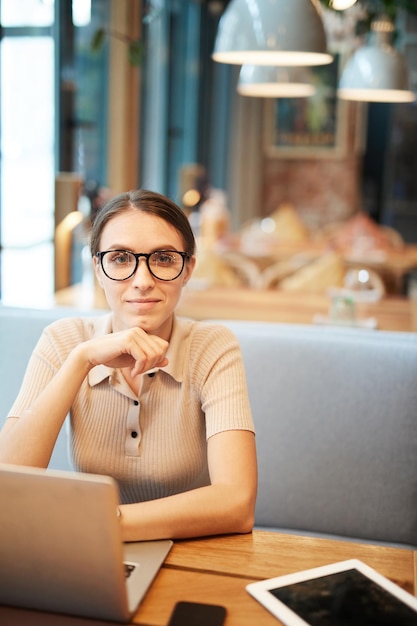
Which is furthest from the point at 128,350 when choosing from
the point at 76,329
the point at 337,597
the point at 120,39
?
the point at 120,39

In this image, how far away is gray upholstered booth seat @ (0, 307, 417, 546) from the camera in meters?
2.41

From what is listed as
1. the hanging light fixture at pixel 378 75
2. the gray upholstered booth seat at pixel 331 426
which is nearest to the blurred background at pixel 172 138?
the hanging light fixture at pixel 378 75

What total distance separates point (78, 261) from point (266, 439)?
299cm

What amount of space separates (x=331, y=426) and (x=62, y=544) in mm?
1410

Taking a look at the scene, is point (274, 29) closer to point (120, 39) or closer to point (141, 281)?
point (141, 281)

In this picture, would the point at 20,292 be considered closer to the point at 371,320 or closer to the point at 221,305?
the point at 221,305

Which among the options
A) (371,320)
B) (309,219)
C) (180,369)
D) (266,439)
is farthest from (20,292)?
(309,219)

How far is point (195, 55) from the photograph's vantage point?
843cm

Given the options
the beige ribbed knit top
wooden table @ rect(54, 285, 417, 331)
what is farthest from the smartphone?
wooden table @ rect(54, 285, 417, 331)

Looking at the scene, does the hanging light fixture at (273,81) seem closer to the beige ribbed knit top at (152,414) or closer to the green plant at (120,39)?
the green plant at (120,39)

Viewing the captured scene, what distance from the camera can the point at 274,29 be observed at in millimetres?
2479

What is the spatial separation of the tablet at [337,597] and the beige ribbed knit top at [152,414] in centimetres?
44

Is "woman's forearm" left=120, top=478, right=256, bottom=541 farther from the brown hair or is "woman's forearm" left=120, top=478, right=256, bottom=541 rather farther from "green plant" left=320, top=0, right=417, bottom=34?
"green plant" left=320, top=0, right=417, bottom=34

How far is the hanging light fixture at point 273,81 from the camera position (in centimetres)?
391
